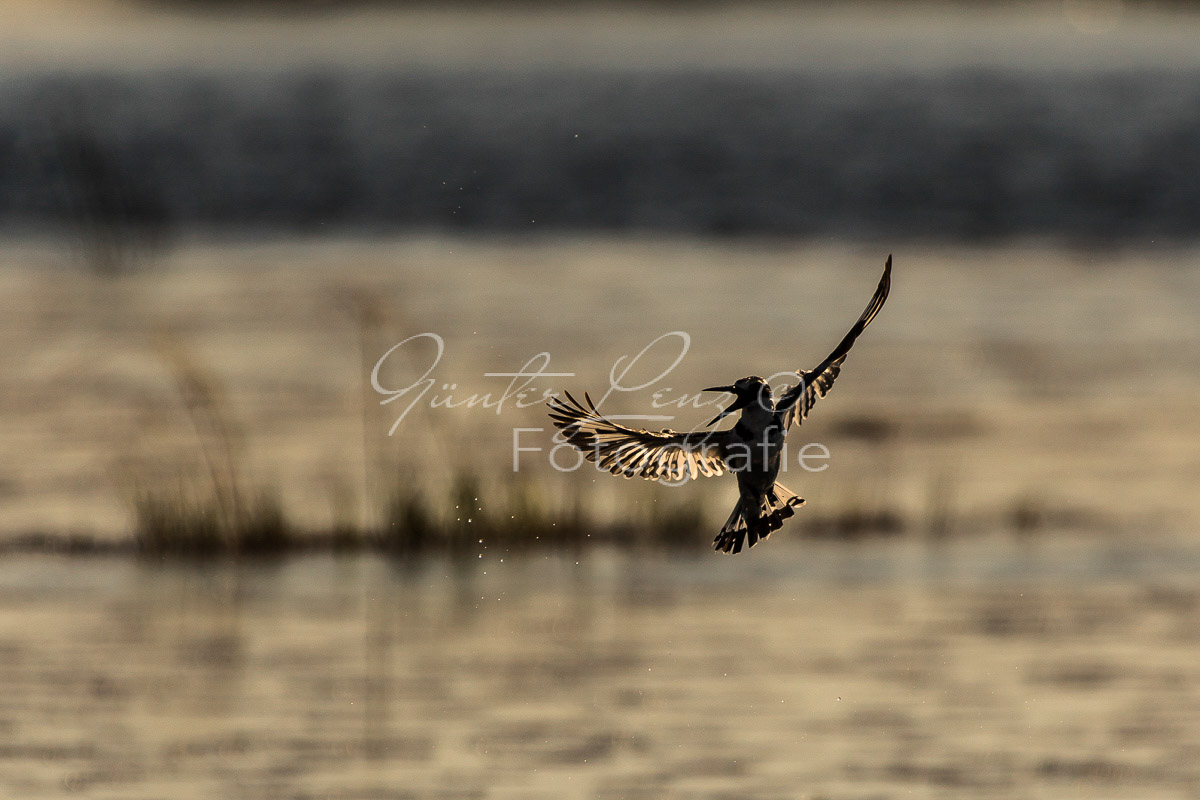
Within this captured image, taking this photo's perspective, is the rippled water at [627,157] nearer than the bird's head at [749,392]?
No

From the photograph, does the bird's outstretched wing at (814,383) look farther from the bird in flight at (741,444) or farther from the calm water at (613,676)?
the calm water at (613,676)

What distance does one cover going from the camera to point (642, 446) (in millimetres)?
7488

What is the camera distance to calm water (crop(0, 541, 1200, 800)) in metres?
9.03

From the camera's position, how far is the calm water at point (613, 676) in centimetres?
903

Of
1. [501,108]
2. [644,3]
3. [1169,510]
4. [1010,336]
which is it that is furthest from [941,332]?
[644,3]

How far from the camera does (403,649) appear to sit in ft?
35.6

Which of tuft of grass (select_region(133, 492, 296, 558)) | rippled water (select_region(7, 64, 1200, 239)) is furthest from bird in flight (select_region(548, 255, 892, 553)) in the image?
rippled water (select_region(7, 64, 1200, 239))

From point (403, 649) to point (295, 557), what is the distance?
2017mm

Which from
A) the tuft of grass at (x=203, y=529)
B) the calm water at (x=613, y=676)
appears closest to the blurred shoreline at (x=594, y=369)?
the tuft of grass at (x=203, y=529)

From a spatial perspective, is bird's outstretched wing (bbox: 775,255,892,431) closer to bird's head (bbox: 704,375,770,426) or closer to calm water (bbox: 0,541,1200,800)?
bird's head (bbox: 704,375,770,426)

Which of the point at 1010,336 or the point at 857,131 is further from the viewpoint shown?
the point at 857,131

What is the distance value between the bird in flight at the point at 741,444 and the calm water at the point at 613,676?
1719 millimetres

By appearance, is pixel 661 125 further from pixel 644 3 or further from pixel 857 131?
pixel 644 3

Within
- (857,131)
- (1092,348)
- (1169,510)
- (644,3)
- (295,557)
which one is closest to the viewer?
(295,557)
